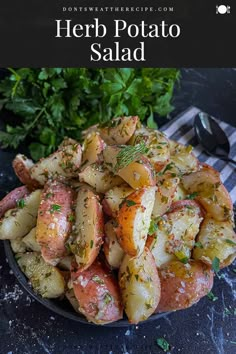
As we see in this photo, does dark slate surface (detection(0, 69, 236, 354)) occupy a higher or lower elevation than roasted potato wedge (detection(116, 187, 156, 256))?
lower

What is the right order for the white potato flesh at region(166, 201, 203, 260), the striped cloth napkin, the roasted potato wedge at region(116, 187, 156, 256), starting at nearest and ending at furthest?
the roasted potato wedge at region(116, 187, 156, 256), the white potato flesh at region(166, 201, 203, 260), the striped cloth napkin

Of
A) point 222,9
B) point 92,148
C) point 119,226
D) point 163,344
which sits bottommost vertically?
point 163,344

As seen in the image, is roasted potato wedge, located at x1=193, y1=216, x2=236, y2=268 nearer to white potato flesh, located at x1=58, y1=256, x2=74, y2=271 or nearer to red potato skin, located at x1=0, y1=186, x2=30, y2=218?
white potato flesh, located at x1=58, y1=256, x2=74, y2=271

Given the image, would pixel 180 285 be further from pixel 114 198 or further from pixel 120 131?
pixel 120 131

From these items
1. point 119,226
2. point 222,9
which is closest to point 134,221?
point 119,226

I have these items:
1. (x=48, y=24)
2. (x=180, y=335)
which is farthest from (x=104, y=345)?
(x=48, y=24)

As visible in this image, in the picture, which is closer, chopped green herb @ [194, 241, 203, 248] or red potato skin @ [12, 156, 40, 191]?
chopped green herb @ [194, 241, 203, 248]

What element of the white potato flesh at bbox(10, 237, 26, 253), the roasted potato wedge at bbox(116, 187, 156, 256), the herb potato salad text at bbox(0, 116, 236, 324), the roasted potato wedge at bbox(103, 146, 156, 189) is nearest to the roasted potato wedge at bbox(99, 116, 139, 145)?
the herb potato salad text at bbox(0, 116, 236, 324)
